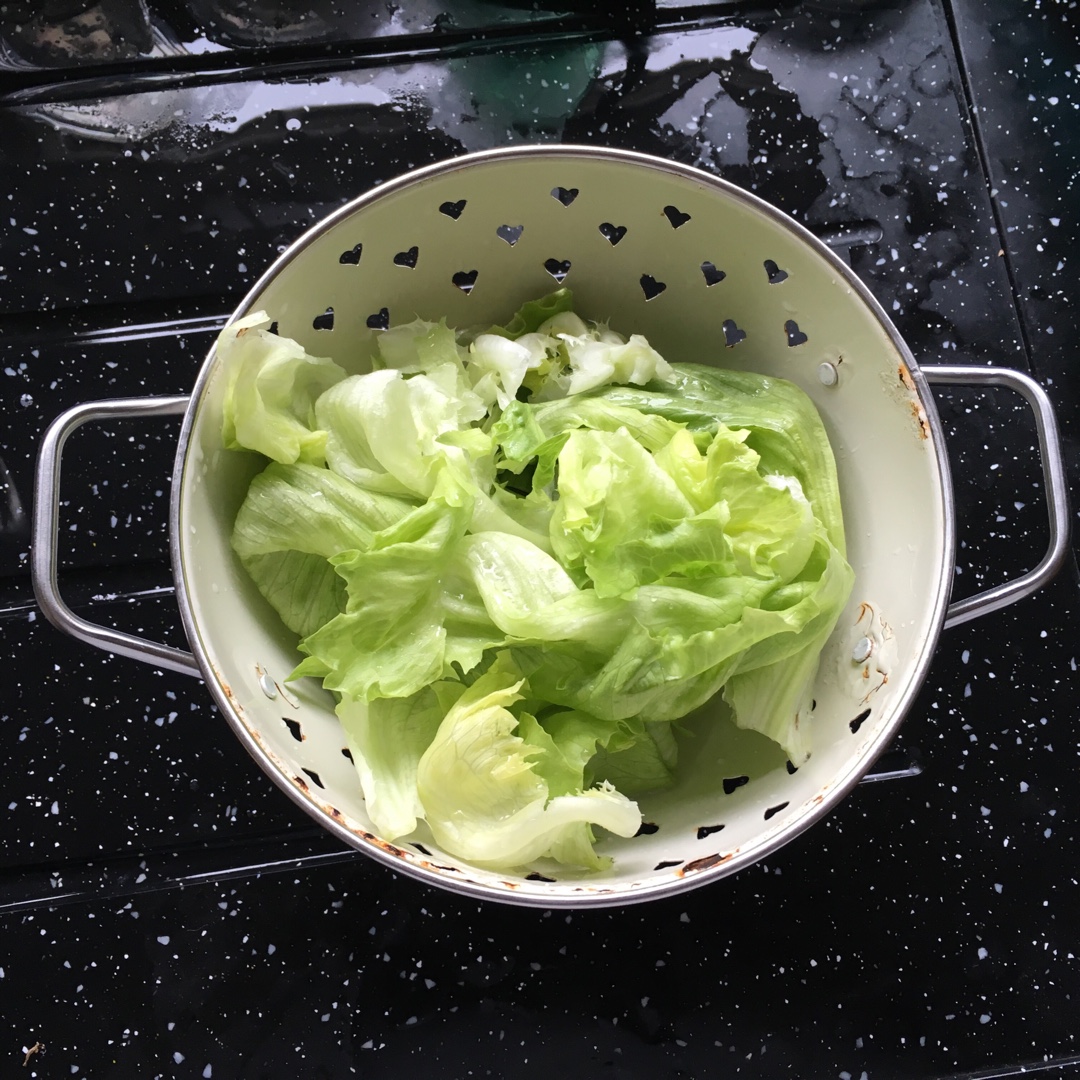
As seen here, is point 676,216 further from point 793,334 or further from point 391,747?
point 391,747

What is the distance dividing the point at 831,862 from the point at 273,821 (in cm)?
55

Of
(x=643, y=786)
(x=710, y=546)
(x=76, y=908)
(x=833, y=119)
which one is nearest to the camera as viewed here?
(x=710, y=546)

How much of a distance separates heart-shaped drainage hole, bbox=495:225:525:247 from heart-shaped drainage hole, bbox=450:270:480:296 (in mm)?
41

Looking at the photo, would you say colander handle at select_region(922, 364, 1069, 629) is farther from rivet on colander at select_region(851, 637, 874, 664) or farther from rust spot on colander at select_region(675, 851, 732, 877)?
rust spot on colander at select_region(675, 851, 732, 877)

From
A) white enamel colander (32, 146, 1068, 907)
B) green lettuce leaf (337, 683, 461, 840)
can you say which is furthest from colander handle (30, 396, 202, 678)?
green lettuce leaf (337, 683, 461, 840)

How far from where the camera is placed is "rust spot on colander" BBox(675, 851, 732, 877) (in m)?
0.69

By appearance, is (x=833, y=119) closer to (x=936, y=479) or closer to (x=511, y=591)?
(x=936, y=479)

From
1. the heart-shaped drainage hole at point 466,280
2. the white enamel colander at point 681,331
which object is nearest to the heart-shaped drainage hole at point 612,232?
the white enamel colander at point 681,331

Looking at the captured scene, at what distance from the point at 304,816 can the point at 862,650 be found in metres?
0.55

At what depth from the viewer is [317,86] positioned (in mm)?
1034

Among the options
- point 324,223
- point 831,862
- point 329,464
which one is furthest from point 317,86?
point 831,862

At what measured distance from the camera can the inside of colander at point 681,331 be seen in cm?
72

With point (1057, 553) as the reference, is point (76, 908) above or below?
below

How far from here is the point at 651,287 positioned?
89 centimetres
